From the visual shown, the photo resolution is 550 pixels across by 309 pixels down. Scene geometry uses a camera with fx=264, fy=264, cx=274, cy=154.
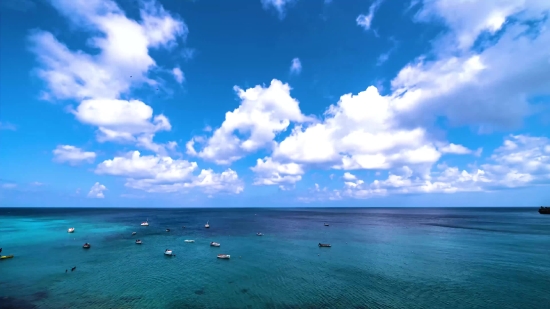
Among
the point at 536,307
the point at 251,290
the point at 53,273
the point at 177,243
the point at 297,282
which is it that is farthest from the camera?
the point at 177,243

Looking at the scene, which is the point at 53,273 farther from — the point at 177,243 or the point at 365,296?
the point at 365,296

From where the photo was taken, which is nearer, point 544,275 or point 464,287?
point 464,287

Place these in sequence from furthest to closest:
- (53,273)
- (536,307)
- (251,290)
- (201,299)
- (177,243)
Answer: (177,243) → (53,273) → (251,290) → (201,299) → (536,307)

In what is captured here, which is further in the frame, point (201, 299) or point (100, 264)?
point (100, 264)

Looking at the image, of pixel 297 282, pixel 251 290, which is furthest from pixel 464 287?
pixel 251 290

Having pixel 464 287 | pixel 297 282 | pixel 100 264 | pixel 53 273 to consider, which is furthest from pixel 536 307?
pixel 53 273

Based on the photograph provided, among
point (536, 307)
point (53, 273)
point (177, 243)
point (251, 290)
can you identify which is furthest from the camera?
point (177, 243)

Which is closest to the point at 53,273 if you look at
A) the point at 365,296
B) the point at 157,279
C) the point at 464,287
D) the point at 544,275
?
the point at 157,279

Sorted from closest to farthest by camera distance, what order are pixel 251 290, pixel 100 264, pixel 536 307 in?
pixel 536 307 → pixel 251 290 → pixel 100 264

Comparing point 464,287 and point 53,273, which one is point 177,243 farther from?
point 464,287
